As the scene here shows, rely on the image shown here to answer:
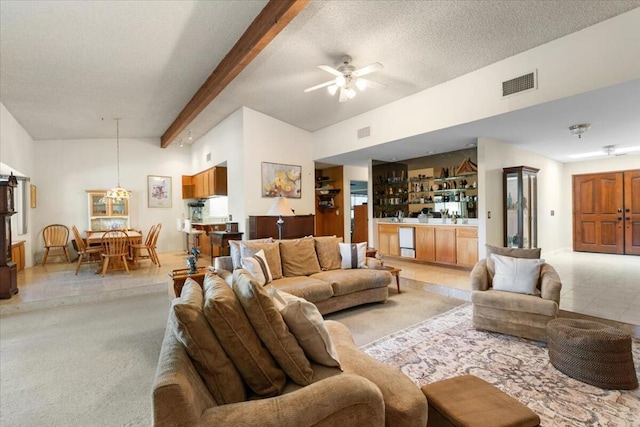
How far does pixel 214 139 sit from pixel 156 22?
4444mm

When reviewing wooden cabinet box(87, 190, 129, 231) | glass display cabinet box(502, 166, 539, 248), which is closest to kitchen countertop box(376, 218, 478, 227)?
glass display cabinet box(502, 166, 539, 248)

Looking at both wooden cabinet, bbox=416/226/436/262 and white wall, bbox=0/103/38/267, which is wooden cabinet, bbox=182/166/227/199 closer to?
white wall, bbox=0/103/38/267

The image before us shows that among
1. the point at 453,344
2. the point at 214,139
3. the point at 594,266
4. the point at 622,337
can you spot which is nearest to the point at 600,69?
the point at 622,337

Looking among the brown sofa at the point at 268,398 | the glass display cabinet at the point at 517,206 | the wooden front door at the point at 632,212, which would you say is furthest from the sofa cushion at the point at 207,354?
the wooden front door at the point at 632,212

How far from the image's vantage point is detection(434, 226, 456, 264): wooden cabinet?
6.02 m

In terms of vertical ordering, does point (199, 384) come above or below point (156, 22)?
below

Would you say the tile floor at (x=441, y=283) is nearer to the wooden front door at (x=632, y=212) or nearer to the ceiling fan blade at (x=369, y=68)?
the wooden front door at (x=632, y=212)

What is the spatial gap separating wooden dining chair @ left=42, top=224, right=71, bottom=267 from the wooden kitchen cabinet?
7470 millimetres

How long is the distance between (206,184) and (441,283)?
20.3 feet

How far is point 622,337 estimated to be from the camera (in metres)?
2.23

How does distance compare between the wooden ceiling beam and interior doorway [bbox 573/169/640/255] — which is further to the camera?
interior doorway [bbox 573/169/640/255]

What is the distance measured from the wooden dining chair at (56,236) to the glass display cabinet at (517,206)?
970 centimetres

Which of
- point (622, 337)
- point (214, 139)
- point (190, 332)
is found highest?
point (214, 139)

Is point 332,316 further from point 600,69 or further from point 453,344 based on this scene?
point 600,69
